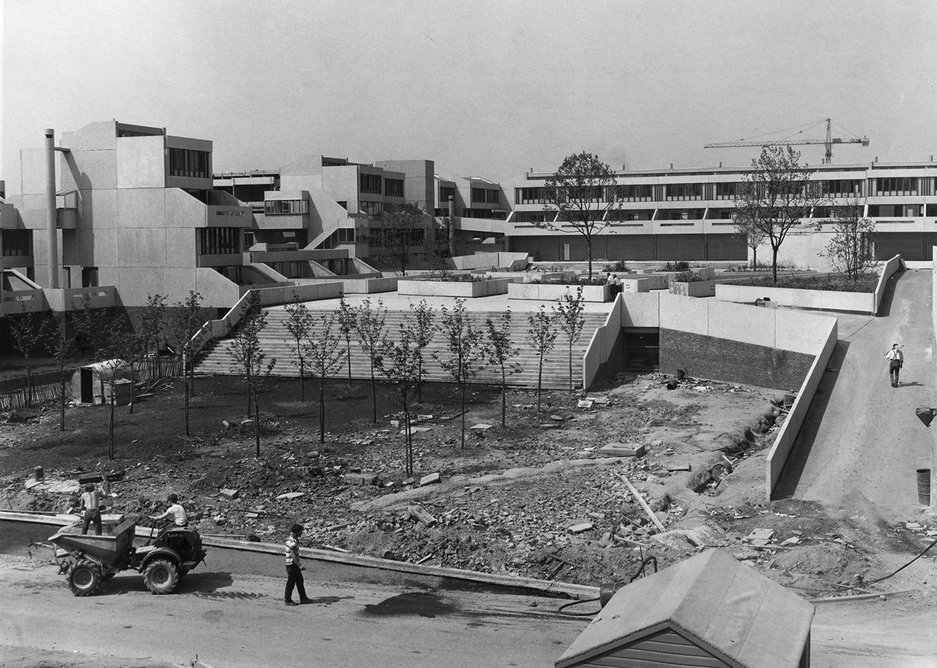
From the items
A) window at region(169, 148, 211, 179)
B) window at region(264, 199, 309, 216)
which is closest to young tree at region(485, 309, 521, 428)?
window at region(169, 148, 211, 179)

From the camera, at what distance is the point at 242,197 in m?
84.3

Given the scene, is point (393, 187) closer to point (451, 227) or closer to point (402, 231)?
point (451, 227)

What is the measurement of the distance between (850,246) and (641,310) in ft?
63.7

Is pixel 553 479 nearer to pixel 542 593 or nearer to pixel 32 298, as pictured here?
pixel 542 593

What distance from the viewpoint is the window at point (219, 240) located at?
171 feet

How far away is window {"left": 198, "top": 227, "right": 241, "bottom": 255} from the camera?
5209 centimetres

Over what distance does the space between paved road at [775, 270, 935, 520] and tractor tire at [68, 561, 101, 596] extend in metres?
13.0

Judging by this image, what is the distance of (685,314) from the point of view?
37.9 metres

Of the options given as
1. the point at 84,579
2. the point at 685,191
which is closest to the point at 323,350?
the point at 84,579

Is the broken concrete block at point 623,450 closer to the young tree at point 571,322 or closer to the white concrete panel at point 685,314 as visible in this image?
the young tree at point 571,322

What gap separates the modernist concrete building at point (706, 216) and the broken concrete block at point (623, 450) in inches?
1726

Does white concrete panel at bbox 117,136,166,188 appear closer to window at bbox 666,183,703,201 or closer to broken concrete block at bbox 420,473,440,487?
broken concrete block at bbox 420,473,440,487

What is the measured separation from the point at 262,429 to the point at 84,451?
4802 millimetres

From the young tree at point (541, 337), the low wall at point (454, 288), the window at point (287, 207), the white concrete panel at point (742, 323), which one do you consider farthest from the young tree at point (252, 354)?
the window at point (287, 207)
